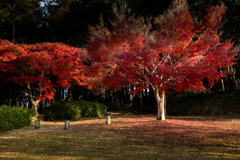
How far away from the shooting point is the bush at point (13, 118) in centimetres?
962

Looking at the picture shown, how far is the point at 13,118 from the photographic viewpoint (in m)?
10.3

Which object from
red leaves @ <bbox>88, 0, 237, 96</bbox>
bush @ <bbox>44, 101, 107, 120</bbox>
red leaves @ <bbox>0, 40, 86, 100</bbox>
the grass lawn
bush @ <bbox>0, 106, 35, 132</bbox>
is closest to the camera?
the grass lawn

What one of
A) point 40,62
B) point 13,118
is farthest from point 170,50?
point 40,62

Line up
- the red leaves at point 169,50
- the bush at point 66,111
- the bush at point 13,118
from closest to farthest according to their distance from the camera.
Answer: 1. the red leaves at point 169,50
2. the bush at point 13,118
3. the bush at point 66,111

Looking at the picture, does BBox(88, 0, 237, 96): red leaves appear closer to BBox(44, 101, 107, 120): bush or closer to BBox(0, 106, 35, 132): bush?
BBox(0, 106, 35, 132): bush

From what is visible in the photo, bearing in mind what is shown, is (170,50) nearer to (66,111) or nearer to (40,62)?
(66,111)

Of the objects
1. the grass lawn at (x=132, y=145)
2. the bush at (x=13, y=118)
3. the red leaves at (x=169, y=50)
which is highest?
the red leaves at (x=169, y=50)

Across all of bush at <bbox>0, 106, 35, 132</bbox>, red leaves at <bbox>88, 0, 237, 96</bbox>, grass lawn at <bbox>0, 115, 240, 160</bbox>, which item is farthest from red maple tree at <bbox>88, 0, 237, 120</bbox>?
bush at <bbox>0, 106, 35, 132</bbox>

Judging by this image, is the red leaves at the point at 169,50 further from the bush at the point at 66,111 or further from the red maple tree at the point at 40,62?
the bush at the point at 66,111

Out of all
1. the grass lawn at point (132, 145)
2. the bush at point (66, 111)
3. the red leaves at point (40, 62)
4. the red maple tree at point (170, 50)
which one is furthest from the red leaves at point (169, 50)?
the bush at point (66, 111)

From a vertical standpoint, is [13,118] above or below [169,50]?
below

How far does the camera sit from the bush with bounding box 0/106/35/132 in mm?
9617

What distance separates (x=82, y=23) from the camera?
21969 millimetres

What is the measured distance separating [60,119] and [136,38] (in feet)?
27.9
